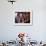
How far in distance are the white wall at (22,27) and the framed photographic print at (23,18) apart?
13 centimetres

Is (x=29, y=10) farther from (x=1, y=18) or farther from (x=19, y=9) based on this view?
(x=1, y=18)

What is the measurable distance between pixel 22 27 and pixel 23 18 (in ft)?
1.08

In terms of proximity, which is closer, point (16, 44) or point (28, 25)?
point (16, 44)

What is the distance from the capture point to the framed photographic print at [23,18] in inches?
186

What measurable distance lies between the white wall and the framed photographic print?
5.1 inches

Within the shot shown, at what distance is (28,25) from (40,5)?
0.84 m

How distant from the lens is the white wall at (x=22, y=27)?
4.71 metres

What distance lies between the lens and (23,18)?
477cm

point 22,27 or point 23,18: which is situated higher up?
point 23,18

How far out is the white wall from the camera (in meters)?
4.71

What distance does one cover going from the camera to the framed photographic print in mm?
4723

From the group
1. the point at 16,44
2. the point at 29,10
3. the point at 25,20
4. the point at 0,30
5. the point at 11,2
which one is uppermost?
the point at 11,2

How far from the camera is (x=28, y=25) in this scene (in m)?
4.72

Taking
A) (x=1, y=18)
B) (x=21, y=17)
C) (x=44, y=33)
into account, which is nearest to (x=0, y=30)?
(x=1, y=18)
